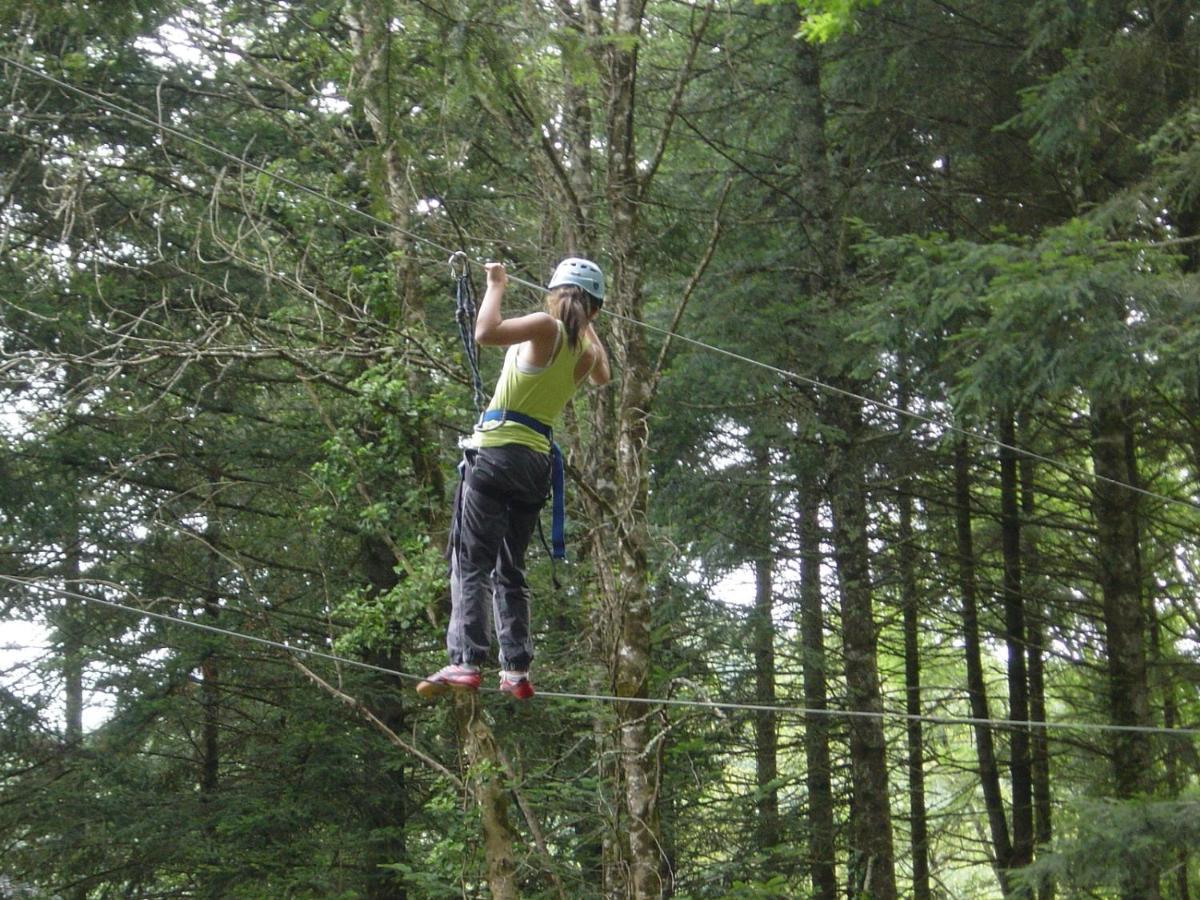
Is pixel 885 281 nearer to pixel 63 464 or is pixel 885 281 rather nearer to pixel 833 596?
pixel 833 596

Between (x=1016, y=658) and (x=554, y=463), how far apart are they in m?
9.02

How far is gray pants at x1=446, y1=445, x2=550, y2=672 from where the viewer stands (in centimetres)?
456

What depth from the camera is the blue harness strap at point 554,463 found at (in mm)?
4555

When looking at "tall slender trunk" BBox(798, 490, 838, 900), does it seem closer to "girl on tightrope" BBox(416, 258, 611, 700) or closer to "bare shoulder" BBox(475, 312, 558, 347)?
"girl on tightrope" BBox(416, 258, 611, 700)

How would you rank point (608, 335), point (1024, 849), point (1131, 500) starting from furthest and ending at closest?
point (1024, 849) < point (1131, 500) < point (608, 335)

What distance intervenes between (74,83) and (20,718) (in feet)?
17.4

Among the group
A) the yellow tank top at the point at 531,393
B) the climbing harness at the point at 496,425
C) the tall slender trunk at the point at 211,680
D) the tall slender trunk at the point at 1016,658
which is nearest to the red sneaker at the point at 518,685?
the climbing harness at the point at 496,425

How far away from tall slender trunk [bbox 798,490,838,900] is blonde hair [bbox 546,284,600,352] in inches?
239

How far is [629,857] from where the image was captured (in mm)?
6816

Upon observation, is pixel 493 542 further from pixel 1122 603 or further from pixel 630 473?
pixel 1122 603

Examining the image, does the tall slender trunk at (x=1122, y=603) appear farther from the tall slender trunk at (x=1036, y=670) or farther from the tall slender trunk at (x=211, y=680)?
the tall slender trunk at (x=211, y=680)

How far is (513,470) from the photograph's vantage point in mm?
4555

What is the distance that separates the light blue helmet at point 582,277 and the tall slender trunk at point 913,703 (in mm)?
6924

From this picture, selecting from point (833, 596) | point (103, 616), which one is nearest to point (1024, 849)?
point (833, 596)
